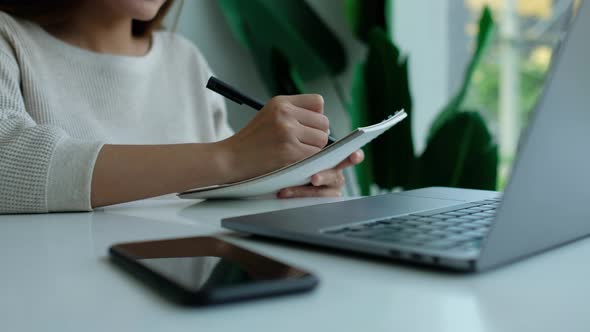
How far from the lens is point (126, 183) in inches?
26.9

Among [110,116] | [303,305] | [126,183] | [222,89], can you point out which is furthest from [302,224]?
[110,116]

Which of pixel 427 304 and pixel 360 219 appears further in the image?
pixel 360 219

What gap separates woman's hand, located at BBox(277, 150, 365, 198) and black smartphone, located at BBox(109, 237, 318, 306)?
44cm

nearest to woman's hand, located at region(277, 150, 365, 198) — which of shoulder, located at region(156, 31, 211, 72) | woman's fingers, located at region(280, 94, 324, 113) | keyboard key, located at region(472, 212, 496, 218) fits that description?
woman's fingers, located at region(280, 94, 324, 113)

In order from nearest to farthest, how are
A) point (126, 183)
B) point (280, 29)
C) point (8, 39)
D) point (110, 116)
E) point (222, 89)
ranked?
point (126, 183), point (222, 89), point (8, 39), point (110, 116), point (280, 29)

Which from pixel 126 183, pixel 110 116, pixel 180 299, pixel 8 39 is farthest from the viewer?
pixel 110 116

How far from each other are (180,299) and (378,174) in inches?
53.1

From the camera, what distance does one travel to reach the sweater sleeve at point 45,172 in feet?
2.14

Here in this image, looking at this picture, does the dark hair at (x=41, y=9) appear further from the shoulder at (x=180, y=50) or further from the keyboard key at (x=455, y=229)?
the keyboard key at (x=455, y=229)

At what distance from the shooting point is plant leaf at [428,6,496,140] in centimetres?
150

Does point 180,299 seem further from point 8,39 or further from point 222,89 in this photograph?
point 8,39

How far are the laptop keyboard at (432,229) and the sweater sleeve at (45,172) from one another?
0.38 m

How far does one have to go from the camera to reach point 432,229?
39 centimetres

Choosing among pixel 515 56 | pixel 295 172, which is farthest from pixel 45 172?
pixel 515 56
